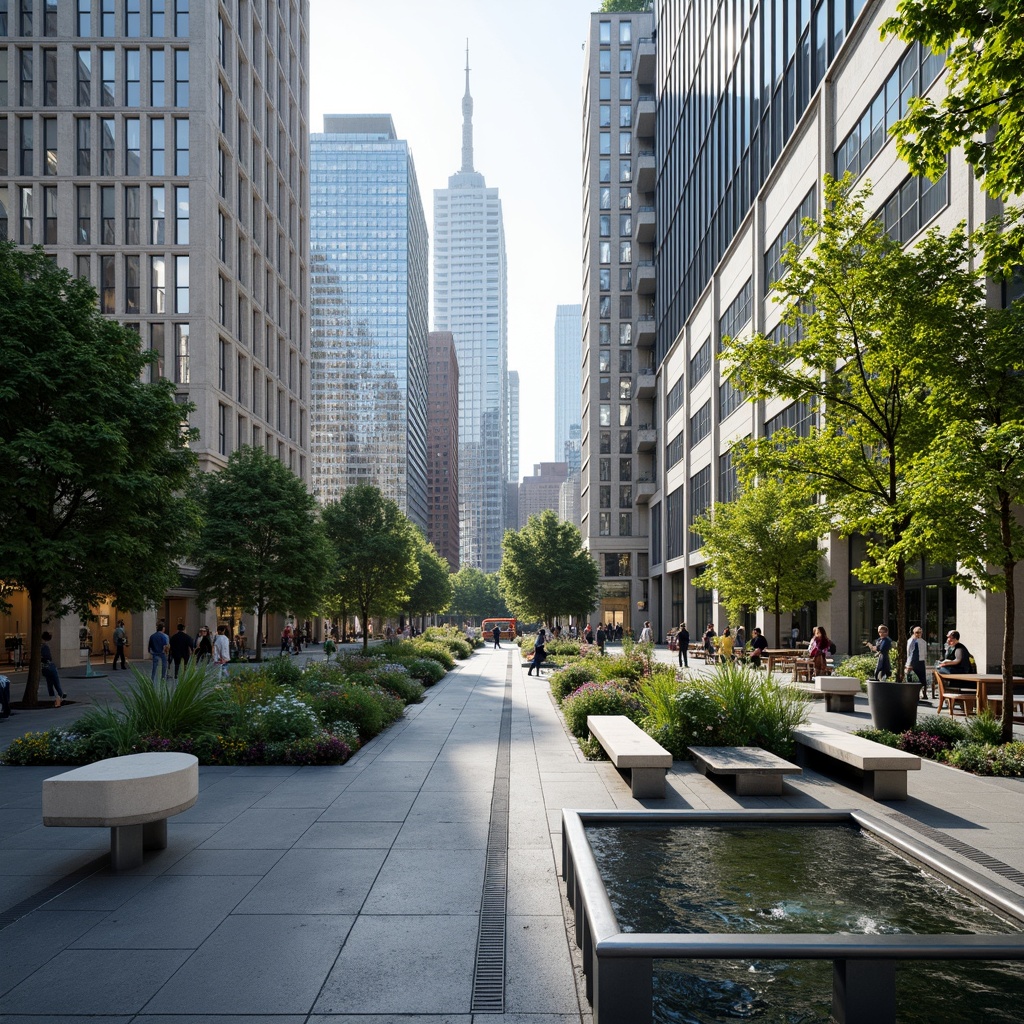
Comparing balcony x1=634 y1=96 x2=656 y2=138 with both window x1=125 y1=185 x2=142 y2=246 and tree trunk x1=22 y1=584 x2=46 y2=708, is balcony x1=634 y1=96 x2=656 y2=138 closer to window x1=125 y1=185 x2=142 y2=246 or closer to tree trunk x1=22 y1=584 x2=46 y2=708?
window x1=125 y1=185 x2=142 y2=246

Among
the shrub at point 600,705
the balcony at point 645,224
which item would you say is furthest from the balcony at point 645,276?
the shrub at point 600,705

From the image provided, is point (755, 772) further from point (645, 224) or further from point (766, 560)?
point (645, 224)

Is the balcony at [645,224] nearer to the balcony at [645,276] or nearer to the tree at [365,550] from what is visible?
the balcony at [645,276]

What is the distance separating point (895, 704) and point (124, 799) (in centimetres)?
1103

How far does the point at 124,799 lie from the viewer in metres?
6.75

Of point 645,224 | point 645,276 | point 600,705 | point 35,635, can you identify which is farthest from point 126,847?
point 645,224

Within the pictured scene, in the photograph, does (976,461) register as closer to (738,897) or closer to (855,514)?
(855,514)

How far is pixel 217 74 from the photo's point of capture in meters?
43.6

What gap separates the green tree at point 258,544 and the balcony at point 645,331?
146ft

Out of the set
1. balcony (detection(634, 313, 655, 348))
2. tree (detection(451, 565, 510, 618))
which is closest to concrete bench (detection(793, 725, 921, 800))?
balcony (detection(634, 313, 655, 348))

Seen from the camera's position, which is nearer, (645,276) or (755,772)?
(755,772)

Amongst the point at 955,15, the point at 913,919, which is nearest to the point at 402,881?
the point at 913,919

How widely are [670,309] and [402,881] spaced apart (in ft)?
198

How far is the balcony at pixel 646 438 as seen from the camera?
72812mm
